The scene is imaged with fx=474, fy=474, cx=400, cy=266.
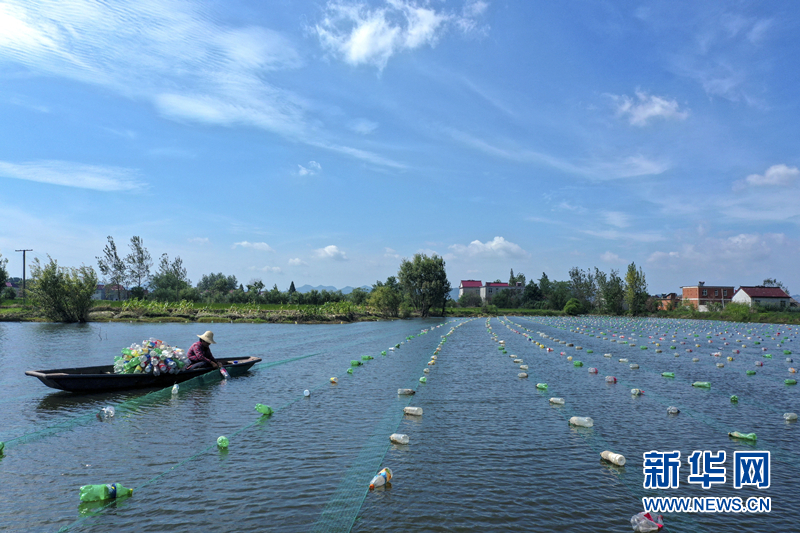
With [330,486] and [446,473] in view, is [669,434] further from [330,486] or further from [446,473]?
[330,486]

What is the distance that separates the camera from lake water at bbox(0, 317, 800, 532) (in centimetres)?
719

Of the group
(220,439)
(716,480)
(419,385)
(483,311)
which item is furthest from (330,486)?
(483,311)

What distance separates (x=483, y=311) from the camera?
109188 millimetres

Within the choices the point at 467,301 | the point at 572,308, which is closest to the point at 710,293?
the point at 572,308

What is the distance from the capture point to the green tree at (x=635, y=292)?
349 ft

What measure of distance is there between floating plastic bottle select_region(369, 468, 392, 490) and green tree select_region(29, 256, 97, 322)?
188 feet

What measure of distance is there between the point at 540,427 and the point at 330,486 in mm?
6166

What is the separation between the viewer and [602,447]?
10516mm

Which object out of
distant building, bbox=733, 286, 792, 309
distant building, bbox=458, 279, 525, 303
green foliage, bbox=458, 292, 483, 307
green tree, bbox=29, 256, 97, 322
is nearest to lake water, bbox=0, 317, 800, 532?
green tree, bbox=29, 256, 97, 322

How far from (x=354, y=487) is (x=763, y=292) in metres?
126

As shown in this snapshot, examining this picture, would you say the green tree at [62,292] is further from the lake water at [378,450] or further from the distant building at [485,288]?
the distant building at [485,288]

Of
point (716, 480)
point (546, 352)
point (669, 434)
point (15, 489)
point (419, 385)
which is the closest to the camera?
point (15, 489)

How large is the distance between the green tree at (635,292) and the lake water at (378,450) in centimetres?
9402

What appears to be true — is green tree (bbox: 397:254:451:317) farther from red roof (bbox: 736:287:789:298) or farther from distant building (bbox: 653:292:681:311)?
red roof (bbox: 736:287:789:298)
